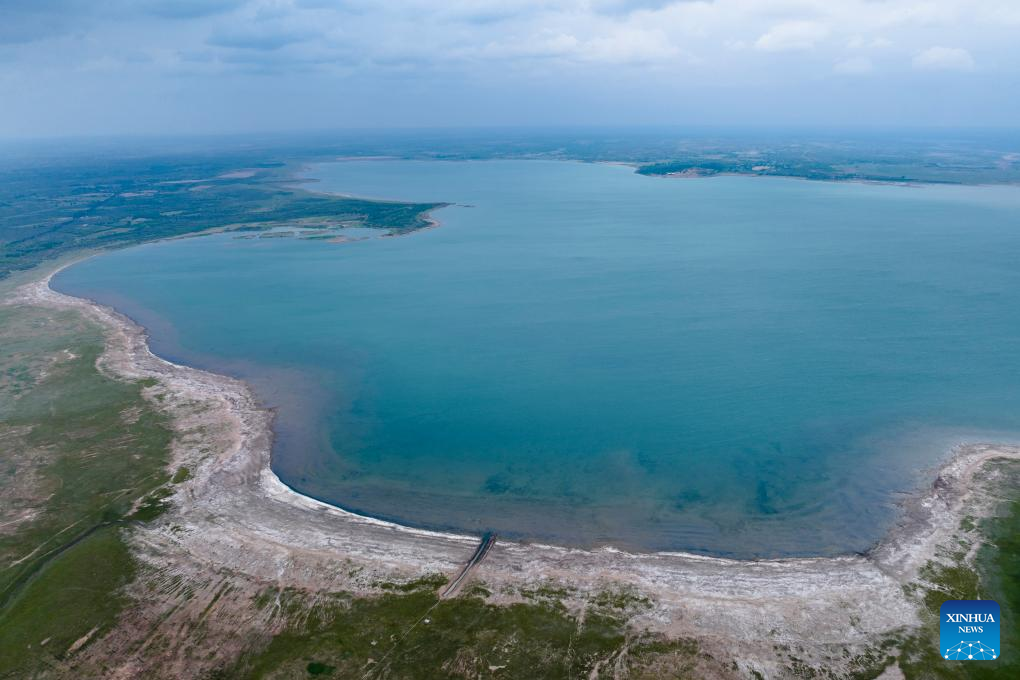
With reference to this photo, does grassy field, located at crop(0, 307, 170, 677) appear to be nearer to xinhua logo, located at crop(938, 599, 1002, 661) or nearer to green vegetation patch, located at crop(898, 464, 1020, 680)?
green vegetation patch, located at crop(898, 464, 1020, 680)

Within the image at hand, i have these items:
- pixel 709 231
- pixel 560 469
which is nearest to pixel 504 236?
pixel 709 231

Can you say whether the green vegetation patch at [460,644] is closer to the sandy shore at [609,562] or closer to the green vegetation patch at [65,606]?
the sandy shore at [609,562]

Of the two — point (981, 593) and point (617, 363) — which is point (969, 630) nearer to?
point (981, 593)

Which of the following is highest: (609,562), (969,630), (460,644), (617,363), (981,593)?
(617,363)

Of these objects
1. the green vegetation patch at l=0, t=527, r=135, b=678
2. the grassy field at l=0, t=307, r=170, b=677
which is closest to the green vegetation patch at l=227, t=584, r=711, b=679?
the green vegetation patch at l=0, t=527, r=135, b=678

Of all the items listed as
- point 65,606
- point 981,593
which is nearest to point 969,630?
point 981,593

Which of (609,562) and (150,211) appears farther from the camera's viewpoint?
(150,211)

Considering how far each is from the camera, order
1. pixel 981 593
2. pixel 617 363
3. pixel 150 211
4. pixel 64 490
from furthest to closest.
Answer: pixel 150 211
pixel 617 363
pixel 64 490
pixel 981 593
